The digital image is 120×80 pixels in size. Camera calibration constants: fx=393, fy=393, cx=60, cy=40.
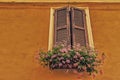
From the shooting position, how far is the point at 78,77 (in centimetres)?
512

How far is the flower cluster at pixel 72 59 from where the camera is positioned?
16.6 feet

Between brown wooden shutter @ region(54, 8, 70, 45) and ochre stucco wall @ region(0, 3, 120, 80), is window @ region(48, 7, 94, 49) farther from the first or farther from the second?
ochre stucco wall @ region(0, 3, 120, 80)

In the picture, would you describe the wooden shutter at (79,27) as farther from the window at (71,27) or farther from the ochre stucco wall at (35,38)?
the ochre stucco wall at (35,38)

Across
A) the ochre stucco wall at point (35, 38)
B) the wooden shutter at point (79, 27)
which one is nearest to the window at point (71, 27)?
the wooden shutter at point (79, 27)

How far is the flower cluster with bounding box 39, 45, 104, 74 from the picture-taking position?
507cm

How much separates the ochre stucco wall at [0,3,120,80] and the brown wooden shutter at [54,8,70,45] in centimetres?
20

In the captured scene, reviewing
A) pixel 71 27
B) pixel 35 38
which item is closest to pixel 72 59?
pixel 71 27

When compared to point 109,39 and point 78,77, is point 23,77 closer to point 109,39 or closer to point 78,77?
point 78,77

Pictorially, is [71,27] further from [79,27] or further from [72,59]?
[72,59]

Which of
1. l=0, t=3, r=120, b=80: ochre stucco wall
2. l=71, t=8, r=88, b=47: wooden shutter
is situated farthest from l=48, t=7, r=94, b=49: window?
l=0, t=3, r=120, b=80: ochre stucco wall

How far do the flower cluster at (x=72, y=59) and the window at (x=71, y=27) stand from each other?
13.8 inches

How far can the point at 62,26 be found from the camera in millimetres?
6051

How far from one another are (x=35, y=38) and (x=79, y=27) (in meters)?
0.70

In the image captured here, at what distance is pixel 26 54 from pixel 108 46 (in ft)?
4.12
